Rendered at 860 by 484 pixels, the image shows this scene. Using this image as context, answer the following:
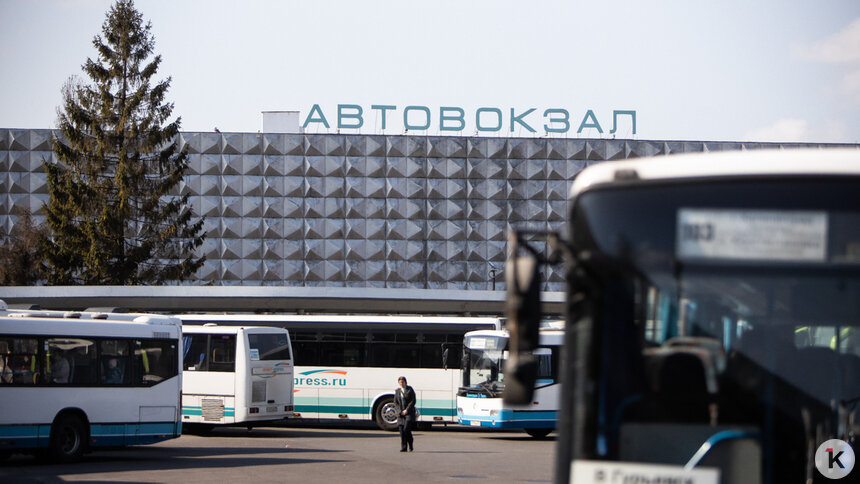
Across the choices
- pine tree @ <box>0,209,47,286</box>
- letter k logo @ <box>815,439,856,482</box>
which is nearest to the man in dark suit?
letter k logo @ <box>815,439,856,482</box>

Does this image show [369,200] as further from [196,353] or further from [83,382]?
[83,382]

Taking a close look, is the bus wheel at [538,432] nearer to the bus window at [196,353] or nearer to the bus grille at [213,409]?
the bus grille at [213,409]

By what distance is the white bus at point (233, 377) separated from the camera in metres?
27.9

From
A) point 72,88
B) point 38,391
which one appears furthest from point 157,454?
point 72,88

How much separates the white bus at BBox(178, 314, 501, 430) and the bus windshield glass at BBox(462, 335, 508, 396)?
1.71 metres

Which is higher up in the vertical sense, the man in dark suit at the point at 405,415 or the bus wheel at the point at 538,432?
the man in dark suit at the point at 405,415

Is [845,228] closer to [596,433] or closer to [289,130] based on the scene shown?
[596,433]

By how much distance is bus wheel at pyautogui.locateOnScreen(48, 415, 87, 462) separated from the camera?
62.8ft

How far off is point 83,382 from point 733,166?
16566mm

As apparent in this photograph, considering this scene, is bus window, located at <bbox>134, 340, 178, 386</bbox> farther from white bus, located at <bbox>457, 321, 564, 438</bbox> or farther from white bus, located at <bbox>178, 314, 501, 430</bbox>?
white bus, located at <bbox>457, 321, 564, 438</bbox>

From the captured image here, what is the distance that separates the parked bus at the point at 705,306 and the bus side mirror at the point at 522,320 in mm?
192

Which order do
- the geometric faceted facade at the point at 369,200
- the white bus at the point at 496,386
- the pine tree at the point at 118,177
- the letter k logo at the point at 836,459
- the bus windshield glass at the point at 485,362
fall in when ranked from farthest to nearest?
the geometric faceted facade at the point at 369,200, the pine tree at the point at 118,177, the bus windshield glass at the point at 485,362, the white bus at the point at 496,386, the letter k logo at the point at 836,459

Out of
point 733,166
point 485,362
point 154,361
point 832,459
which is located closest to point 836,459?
point 832,459

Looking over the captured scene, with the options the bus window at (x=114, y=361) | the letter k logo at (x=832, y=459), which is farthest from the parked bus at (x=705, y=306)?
the bus window at (x=114, y=361)
